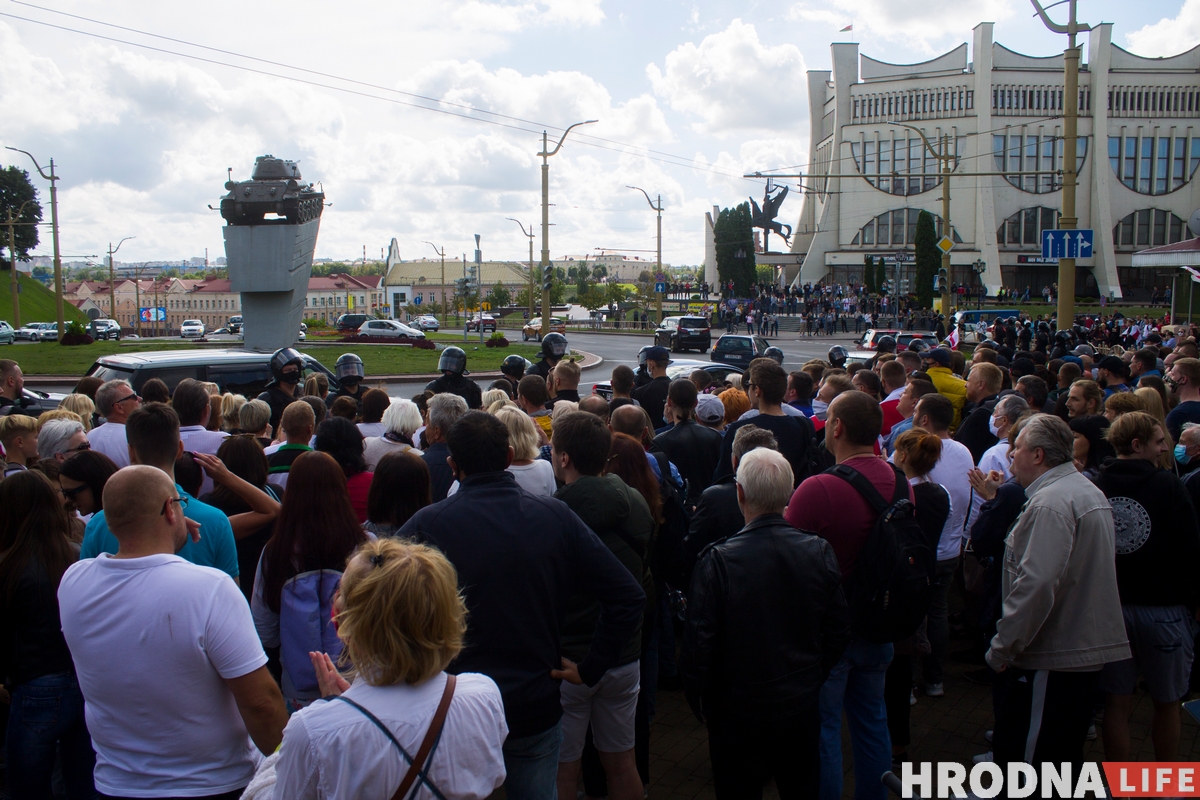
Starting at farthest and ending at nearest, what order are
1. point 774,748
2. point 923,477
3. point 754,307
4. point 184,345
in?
point 754,307, point 184,345, point 923,477, point 774,748

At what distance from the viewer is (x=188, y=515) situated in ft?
11.8

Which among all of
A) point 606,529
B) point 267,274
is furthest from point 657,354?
point 267,274

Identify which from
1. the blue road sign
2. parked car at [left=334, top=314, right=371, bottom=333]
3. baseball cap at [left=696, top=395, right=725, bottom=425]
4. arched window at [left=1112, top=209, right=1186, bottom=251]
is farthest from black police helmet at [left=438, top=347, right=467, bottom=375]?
arched window at [left=1112, top=209, right=1186, bottom=251]

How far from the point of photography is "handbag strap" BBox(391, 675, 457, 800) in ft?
6.66

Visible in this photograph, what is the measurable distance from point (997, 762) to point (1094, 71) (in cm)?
7743

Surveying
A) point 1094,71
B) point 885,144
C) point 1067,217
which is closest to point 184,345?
point 1067,217

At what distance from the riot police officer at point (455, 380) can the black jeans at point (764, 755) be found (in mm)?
4925

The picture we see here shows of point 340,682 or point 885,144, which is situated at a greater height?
point 885,144

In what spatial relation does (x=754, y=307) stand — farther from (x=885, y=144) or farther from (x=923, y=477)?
(x=923, y=477)

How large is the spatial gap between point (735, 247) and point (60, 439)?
222ft

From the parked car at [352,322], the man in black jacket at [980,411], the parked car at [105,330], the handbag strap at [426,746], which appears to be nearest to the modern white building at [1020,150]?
the parked car at [352,322]

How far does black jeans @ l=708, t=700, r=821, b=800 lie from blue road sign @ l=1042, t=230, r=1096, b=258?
40.3ft

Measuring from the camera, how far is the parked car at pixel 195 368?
34.2ft

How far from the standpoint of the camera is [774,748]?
348 cm
